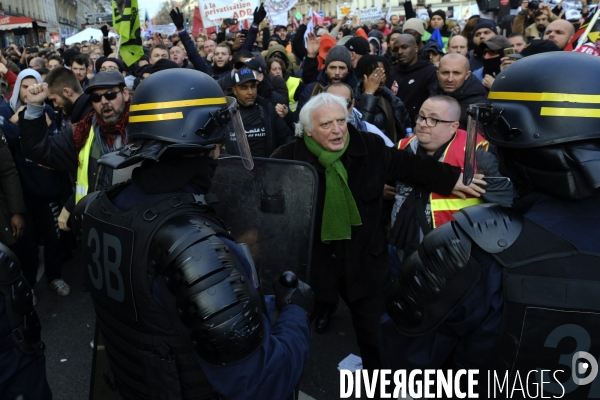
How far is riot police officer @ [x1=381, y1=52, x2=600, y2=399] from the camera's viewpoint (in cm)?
137

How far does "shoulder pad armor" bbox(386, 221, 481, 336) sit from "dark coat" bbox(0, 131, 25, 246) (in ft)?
11.4

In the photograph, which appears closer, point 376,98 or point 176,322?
point 176,322

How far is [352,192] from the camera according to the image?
2.94 metres

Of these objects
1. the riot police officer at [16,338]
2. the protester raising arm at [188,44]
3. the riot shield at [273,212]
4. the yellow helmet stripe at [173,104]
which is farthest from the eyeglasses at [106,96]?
the protester raising arm at [188,44]

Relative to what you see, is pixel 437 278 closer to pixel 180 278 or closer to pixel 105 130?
pixel 180 278

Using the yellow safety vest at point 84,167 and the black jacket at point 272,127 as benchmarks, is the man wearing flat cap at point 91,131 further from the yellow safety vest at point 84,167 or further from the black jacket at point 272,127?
the black jacket at point 272,127

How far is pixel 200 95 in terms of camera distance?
6.05 feet

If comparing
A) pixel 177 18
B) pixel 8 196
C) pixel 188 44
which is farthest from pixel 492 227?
pixel 177 18

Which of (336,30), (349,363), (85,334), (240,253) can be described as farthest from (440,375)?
(336,30)

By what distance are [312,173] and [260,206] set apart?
274 millimetres

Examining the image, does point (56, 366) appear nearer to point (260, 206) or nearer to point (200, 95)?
point (260, 206)

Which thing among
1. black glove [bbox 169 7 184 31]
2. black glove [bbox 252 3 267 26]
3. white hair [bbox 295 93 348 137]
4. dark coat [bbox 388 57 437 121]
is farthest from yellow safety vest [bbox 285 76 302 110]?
white hair [bbox 295 93 348 137]

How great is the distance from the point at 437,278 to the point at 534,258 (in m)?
0.26

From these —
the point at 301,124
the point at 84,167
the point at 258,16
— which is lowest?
the point at 84,167
